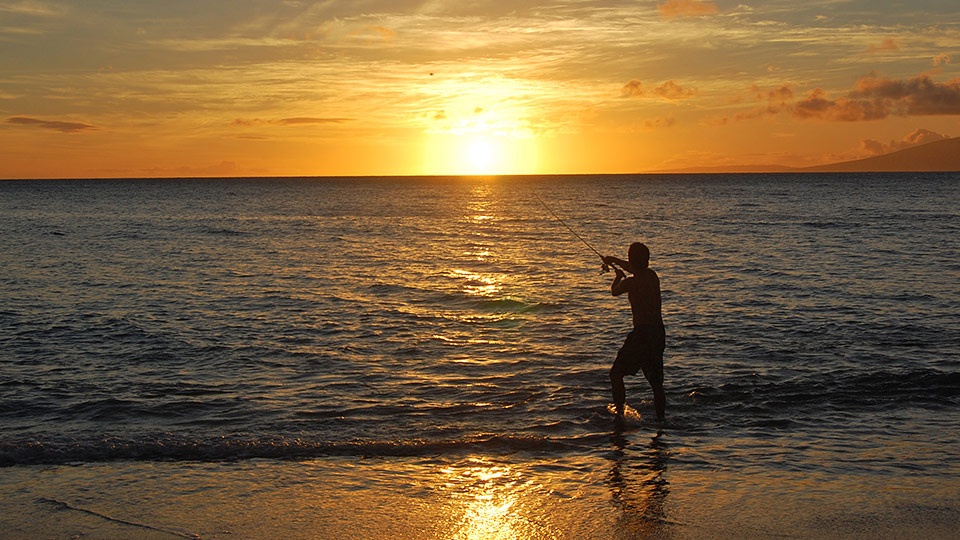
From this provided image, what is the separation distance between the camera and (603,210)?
8150cm

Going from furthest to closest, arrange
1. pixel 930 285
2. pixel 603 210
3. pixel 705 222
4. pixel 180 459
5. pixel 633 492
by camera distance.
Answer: pixel 603 210
pixel 705 222
pixel 930 285
pixel 180 459
pixel 633 492

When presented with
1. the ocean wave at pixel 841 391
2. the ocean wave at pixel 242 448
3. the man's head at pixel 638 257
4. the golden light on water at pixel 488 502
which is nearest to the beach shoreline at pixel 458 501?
the golden light on water at pixel 488 502

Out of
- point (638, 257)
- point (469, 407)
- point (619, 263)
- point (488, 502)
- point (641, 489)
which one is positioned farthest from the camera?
point (469, 407)

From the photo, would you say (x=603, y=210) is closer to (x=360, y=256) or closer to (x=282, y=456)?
(x=360, y=256)

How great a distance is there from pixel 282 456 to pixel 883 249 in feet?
102

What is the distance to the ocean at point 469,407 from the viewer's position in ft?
23.0

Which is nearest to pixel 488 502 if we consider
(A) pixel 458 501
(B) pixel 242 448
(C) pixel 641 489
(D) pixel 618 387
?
(A) pixel 458 501

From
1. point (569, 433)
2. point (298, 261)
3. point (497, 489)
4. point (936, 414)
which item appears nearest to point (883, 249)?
point (298, 261)

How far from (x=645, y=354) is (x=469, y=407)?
2412mm

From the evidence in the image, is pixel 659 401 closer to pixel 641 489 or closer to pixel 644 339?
pixel 644 339

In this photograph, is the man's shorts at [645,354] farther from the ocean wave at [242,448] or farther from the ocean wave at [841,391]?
the ocean wave at [841,391]

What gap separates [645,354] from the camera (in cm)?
1009

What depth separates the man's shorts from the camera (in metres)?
10.1

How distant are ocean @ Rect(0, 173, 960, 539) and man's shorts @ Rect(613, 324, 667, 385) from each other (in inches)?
24.2
